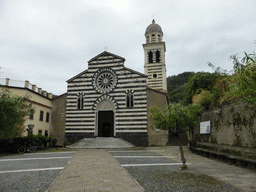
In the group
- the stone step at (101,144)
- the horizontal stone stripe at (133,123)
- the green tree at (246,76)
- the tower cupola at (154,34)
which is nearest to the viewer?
the green tree at (246,76)

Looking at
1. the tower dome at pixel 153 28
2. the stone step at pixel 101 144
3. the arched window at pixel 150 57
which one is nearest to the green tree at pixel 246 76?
the stone step at pixel 101 144

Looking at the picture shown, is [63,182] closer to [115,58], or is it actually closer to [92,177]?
[92,177]

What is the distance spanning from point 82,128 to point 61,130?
2.98 m

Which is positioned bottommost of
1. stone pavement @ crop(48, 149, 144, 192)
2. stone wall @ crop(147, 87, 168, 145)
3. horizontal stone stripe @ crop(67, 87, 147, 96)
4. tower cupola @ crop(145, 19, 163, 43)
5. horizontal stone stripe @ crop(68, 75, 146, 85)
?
stone pavement @ crop(48, 149, 144, 192)

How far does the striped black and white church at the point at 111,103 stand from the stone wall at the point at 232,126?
810 centimetres

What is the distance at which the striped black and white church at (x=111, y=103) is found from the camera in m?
21.3

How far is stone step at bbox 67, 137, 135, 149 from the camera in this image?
1906 cm

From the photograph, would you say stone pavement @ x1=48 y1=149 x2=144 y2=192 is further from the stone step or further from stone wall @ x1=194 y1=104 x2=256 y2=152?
the stone step

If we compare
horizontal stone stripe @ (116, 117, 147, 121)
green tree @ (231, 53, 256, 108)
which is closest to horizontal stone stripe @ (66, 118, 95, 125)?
horizontal stone stripe @ (116, 117, 147, 121)

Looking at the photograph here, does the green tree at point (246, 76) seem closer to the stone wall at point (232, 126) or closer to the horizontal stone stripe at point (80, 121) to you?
the stone wall at point (232, 126)

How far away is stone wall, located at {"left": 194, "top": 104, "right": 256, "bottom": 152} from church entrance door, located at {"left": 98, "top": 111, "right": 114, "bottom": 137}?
1216 cm

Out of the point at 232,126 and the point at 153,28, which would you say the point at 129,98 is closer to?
the point at 232,126

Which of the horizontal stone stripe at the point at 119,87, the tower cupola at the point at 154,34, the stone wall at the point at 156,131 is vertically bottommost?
the stone wall at the point at 156,131

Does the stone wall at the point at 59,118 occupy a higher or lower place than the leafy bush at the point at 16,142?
higher
